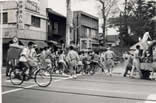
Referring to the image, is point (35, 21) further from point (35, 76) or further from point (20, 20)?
point (35, 76)

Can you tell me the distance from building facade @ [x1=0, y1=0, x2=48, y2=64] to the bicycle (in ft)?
27.0

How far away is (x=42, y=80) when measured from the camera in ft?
22.6

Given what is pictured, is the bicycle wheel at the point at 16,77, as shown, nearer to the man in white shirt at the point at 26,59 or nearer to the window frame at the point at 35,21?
the man in white shirt at the point at 26,59

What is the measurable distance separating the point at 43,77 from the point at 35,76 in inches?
10.1

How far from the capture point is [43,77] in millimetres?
6789

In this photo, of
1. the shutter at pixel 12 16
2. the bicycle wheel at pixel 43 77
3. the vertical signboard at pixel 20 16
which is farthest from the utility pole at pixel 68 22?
the bicycle wheel at pixel 43 77

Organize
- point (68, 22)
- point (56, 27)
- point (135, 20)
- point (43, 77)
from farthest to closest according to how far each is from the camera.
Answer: point (135, 20) → point (56, 27) → point (68, 22) → point (43, 77)

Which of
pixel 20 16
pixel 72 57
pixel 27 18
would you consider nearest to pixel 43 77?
pixel 72 57

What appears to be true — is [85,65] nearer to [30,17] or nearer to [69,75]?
[69,75]

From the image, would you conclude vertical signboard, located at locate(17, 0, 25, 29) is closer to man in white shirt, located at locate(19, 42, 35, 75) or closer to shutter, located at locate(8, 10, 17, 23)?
shutter, located at locate(8, 10, 17, 23)

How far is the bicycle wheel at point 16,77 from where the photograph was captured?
7.26m

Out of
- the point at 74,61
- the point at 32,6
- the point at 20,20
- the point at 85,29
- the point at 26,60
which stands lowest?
the point at 74,61

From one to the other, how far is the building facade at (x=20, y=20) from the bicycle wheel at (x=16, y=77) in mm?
8178

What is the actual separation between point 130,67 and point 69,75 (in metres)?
2.78
